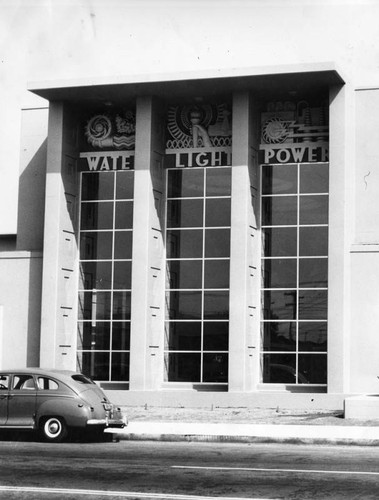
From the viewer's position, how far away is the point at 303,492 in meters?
12.0

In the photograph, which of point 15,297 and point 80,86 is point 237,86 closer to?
point 80,86

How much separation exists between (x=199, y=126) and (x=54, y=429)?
16.0 metres

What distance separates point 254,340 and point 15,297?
888 cm

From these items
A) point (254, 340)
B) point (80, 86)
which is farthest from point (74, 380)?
point (80, 86)

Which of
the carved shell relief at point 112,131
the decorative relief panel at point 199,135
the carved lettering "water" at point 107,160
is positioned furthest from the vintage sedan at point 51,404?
the carved shell relief at point 112,131

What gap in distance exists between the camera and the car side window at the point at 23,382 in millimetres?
20797

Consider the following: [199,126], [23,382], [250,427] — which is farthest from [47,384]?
[199,126]

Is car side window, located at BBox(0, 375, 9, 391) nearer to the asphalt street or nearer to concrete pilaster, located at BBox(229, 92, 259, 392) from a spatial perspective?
the asphalt street

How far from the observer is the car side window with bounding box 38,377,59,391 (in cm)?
2074

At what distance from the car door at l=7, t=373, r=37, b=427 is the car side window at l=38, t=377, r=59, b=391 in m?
0.15

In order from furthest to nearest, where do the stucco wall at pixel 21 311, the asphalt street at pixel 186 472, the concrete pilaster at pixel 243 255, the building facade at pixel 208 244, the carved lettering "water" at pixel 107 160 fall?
the stucco wall at pixel 21 311, the carved lettering "water" at pixel 107 160, the concrete pilaster at pixel 243 255, the building facade at pixel 208 244, the asphalt street at pixel 186 472

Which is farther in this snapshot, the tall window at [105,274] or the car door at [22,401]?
the tall window at [105,274]

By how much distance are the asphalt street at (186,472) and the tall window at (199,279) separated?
526 inches

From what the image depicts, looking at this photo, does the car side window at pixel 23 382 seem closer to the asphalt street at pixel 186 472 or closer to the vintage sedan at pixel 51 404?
the vintage sedan at pixel 51 404
